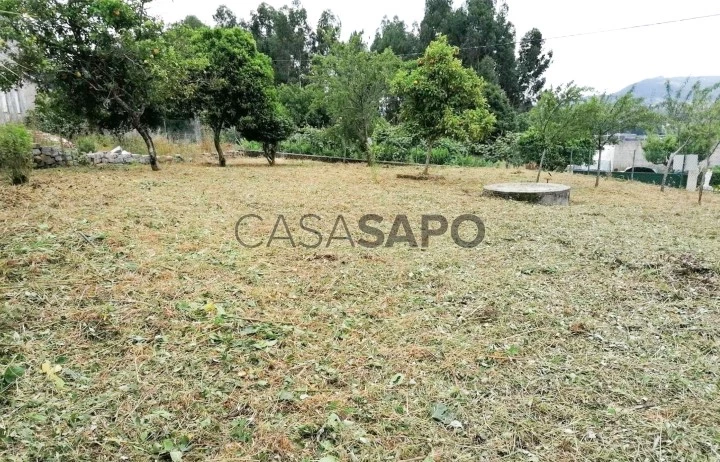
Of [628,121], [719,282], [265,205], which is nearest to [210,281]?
[265,205]

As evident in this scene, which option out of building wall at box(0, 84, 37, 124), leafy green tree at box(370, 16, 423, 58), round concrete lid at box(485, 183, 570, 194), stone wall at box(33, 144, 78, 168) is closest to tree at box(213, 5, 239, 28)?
leafy green tree at box(370, 16, 423, 58)

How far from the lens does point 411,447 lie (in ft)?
5.18

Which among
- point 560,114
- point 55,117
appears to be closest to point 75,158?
point 55,117

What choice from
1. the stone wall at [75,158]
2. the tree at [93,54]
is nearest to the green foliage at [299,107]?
the stone wall at [75,158]

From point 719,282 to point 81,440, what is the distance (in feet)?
14.3

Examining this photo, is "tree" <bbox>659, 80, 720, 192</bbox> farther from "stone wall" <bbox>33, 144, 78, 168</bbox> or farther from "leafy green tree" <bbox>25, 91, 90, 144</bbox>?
"stone wall" <bbox>33, 144, 78, 168</bbox>

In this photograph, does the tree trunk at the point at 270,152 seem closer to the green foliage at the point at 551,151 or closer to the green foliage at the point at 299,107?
the green foliage at the point at 299,107

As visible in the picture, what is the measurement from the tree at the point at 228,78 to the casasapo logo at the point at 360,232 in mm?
6484

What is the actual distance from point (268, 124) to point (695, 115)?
34.3 feet

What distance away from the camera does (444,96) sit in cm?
886

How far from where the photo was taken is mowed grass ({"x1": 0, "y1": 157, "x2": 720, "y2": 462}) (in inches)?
62.9

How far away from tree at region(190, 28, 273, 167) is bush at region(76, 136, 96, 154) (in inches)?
107

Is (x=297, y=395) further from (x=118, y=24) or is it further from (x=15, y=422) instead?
(x=118, y=24)

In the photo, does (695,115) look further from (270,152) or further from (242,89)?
(270,152)
